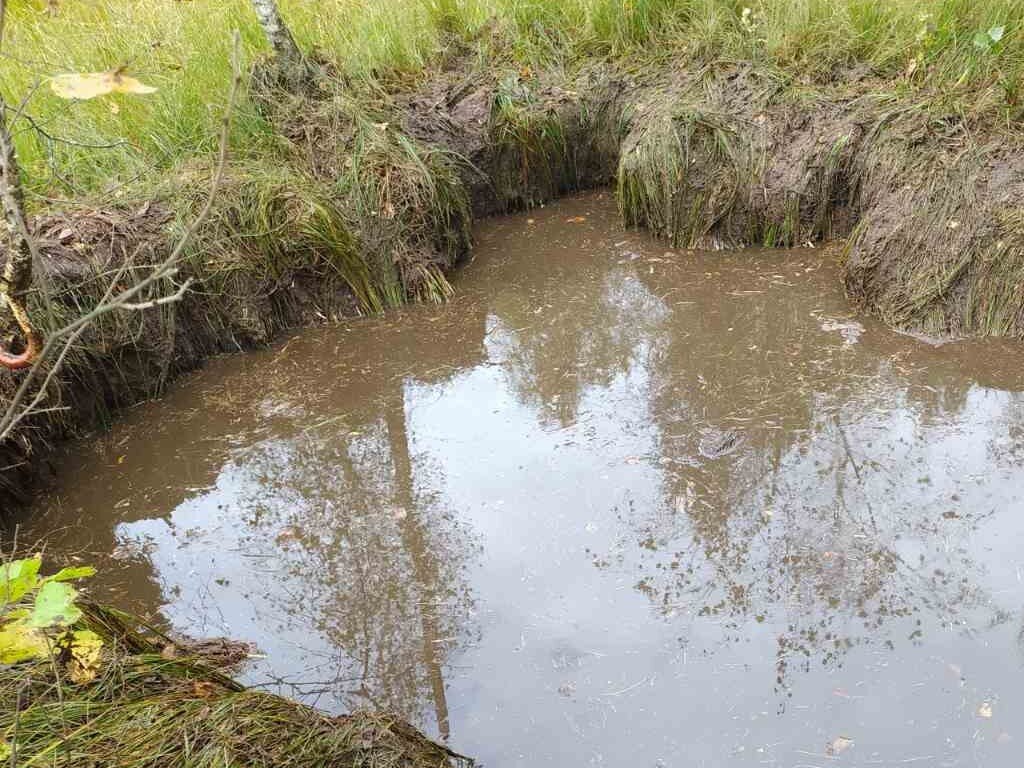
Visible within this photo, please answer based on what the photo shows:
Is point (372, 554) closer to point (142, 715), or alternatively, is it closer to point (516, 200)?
point (142, 715)

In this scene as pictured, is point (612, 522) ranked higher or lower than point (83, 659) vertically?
lower

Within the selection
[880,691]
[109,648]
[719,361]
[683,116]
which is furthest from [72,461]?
[683,116]

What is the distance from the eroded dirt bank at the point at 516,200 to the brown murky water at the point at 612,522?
0.24 meters

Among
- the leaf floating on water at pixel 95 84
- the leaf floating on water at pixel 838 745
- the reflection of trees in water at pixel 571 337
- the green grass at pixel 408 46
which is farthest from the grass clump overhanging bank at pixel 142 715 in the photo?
the green grass at pixel 408 46

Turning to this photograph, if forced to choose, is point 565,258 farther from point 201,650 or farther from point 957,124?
point 201,650

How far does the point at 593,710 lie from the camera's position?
8.67 ft

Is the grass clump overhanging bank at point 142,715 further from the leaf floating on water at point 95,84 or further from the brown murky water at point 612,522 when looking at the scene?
the leaf floating on water at point 95,84

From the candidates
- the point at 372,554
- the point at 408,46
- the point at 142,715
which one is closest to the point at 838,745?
the point at 372,554

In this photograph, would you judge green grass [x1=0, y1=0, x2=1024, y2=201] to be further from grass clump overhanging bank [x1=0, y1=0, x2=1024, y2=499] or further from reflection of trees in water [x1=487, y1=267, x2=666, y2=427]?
reflection of trees in water [x1=487, y1=267, x2=666, y2=427]

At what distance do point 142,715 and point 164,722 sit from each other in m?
0.06

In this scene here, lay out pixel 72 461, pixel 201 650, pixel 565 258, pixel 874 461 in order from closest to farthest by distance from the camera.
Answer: pixel 201 650 → pixel 874 461 → pixel 72 461 → pixel 565 258

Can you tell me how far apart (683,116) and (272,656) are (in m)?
3.99

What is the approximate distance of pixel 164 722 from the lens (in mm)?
2059

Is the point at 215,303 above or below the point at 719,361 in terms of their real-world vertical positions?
above
